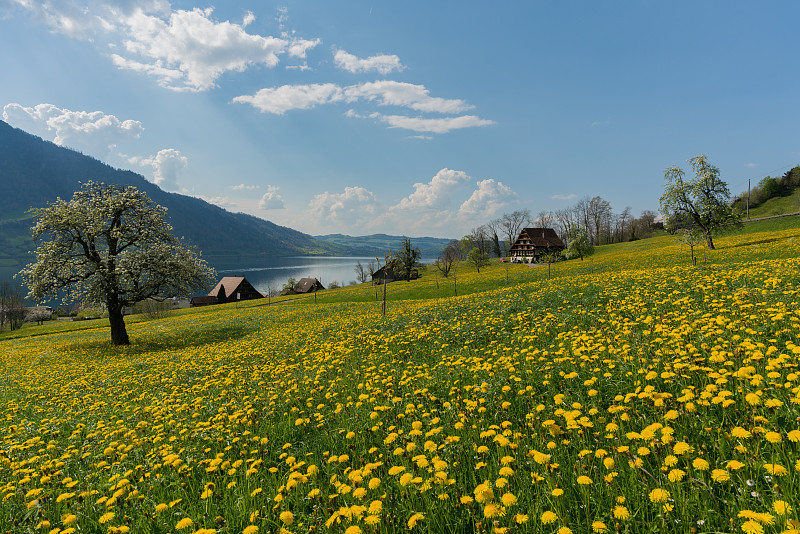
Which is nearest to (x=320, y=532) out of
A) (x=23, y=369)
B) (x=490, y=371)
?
(x=490, y=371)

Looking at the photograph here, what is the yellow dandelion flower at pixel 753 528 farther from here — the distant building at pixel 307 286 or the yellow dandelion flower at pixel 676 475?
the distant building at pixel 307 286

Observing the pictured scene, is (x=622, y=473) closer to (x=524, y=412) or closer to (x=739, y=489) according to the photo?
(x=739, y=489)

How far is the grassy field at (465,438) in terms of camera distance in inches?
122

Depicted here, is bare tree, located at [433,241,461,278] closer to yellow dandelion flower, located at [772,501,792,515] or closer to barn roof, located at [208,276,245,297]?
barn roof, located at [208,276,245,297]

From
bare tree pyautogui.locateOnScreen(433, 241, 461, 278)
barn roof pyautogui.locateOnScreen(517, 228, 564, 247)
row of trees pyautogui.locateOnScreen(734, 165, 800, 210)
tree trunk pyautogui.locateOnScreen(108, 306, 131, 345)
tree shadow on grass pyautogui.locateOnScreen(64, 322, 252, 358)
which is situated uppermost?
row of trees pyautogui.locateOnScreen(734, 165, 800, 210)

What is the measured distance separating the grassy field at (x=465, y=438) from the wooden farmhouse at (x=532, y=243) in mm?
99174

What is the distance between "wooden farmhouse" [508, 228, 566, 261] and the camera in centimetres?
10581

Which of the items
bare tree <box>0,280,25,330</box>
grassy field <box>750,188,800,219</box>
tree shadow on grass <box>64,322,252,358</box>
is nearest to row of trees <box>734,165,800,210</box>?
grassy field <box>750,188,800,219</box>

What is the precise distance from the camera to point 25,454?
6.37 meters

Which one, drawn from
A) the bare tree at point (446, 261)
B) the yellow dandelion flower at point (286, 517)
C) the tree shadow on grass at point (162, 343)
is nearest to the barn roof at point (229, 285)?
the bare tree at point (446, 261)

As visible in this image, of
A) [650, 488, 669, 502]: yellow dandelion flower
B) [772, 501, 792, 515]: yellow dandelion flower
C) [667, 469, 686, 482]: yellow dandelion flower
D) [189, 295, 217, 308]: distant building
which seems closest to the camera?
[772, 501, 792, 515]: yellow dandelion flower

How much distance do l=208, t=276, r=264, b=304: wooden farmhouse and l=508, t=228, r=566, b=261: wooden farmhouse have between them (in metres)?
89.8

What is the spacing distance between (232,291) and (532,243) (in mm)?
96970

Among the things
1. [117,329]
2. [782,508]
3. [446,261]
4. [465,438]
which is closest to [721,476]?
[782,508]
